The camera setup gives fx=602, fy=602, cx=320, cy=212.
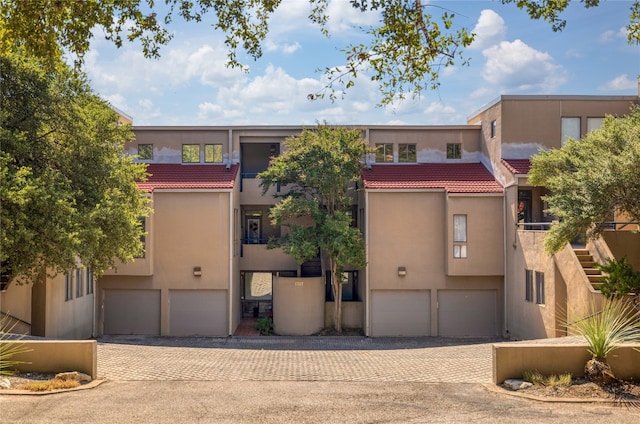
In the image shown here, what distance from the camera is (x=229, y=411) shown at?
367 inches

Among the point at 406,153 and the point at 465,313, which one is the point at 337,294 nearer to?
Answer: the point at 465,313

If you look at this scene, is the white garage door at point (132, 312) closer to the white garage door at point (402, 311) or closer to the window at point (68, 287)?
the window at point (68, 287)

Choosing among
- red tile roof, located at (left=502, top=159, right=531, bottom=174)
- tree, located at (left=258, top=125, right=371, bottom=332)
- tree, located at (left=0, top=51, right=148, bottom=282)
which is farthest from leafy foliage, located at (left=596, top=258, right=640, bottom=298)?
tree, located at (left=0, top=51, right=148, bottom=282)

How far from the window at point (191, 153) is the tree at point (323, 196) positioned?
4.24 m

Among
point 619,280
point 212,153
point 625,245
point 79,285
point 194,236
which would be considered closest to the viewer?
point 619,280

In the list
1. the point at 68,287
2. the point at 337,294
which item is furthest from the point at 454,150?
the point at 68,287

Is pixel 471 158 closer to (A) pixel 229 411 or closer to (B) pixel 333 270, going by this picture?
(B) pixel 333 270

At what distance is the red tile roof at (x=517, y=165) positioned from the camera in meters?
24.0

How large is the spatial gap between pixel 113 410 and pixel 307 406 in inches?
118

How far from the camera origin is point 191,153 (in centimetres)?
2853

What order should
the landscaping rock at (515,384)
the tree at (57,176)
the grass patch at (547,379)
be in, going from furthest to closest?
the tree at (57,176)
the landscaping rock at (515,384)
the grass patch at (547,379)

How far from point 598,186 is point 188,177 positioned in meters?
17.2

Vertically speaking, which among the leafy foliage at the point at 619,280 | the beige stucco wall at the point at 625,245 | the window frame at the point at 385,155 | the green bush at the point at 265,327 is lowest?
the green bush at the point at 265,327

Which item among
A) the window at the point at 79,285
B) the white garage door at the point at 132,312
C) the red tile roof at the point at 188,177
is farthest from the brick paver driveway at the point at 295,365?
the red tile roof at the point at 188,177
